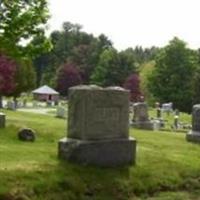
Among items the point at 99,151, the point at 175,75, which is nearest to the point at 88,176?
the point at 99,151

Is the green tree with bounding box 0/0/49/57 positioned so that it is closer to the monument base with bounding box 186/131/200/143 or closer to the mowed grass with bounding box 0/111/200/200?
the mowed grass with bounding box 0/111/200/200

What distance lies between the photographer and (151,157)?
589 inches

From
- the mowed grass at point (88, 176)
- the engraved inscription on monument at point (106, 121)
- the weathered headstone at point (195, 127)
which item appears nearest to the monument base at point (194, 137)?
the weathered headstone at point (195, 127)

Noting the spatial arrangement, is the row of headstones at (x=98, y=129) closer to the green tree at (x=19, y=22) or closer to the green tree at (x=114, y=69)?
the green tree at (x=19, y=22)

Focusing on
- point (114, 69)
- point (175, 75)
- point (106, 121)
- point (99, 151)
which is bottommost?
point (99, 151)

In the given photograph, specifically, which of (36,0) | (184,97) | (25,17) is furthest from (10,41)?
(184,97)

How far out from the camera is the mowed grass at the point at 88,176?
449 inches

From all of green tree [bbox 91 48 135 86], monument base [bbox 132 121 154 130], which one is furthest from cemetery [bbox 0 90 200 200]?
green tree [bbox 91 48 135 86]

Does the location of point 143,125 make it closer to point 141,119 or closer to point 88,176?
point 141,119

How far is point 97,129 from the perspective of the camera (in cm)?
1366

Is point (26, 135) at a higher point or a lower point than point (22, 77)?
lower

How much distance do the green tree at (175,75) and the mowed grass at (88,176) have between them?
54.6m

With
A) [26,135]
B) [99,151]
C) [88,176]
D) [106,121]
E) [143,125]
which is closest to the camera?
[88,176]

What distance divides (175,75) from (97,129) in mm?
58937
